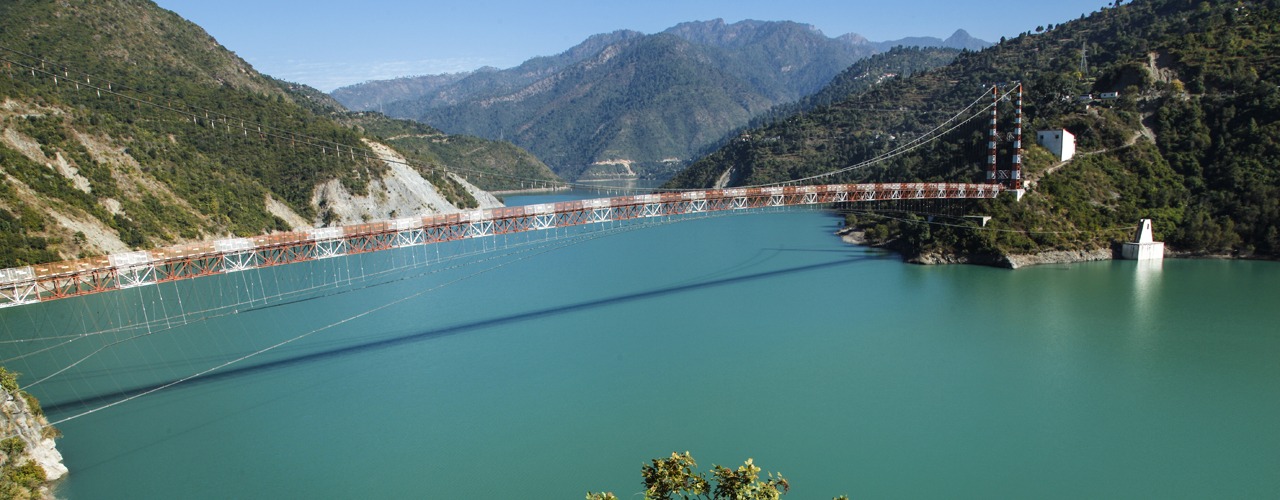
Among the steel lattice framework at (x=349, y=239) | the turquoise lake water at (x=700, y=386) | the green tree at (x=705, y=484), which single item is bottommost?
the turquoise lake water at (x=700, y=386)

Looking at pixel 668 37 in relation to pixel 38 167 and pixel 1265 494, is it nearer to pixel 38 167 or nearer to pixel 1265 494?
pixel 38 167

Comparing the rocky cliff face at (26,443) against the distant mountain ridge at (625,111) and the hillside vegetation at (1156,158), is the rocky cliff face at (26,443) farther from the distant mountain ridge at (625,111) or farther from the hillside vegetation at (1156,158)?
the distant mountain ridge at (625,111)

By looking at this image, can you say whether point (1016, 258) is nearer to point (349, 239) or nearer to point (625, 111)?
point (349, 239)

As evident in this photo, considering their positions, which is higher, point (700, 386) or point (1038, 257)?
point (1038, 257)

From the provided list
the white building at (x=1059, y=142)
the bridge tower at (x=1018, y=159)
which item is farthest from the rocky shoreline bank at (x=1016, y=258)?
the white building at (x=1059, y=142)

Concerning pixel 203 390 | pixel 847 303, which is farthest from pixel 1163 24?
pixel 203 390

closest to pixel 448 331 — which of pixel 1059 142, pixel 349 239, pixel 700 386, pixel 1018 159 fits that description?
pixel 349 239

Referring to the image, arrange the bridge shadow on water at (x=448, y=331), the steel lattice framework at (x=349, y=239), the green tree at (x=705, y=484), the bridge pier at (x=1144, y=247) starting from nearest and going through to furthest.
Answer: the green tree at (x=705, y=484)
the steel lattice framework at (x=349, y=239)
the bridge shadow on water at (x=448, y=331)
the bridge pier at (x=1144, y=247)
